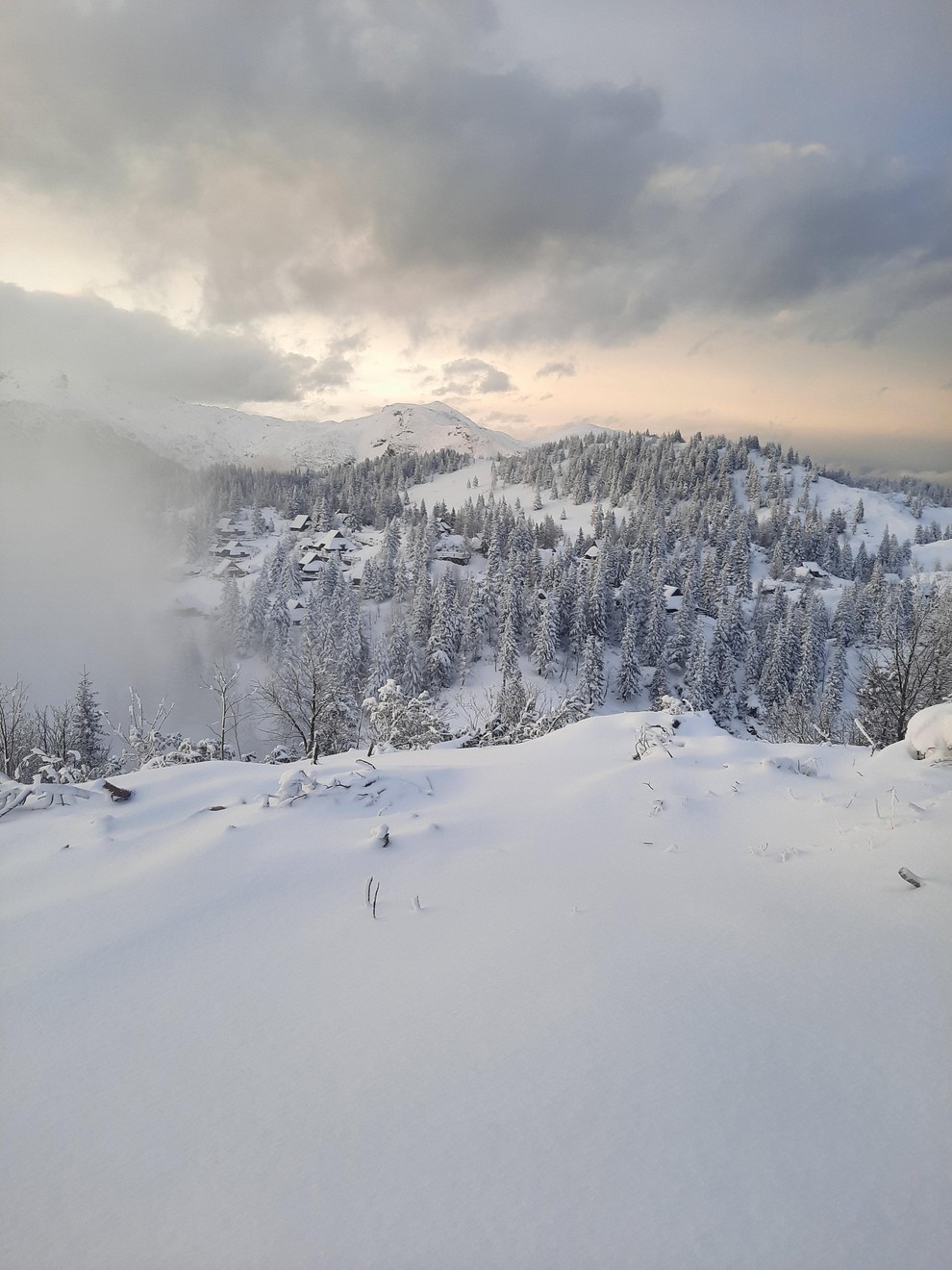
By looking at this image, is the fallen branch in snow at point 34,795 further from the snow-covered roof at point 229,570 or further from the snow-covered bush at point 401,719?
the snow-covered roof at point 229,570

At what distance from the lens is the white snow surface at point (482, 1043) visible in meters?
1.56

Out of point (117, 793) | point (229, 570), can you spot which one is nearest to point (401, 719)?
point (117, 793)

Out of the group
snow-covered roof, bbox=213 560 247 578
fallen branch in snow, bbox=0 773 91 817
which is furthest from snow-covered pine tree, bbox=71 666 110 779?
snow-covered roof, bbox=213 560 247 578

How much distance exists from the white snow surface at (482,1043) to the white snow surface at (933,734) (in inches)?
51.2

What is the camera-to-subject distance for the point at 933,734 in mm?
5023

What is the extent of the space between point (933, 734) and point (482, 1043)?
5.34 m

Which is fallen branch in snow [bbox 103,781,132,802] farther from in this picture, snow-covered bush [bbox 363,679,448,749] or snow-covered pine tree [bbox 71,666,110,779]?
snow-covered pine tree [bbox 71,666,110,779]

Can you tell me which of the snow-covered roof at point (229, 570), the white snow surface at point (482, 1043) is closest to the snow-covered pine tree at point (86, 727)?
the white snow surface at point (482, 1043)

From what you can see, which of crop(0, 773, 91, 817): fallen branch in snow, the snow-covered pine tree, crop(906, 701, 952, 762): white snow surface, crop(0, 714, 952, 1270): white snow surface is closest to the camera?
crop(0, 714, 952, 1270): white snow surface

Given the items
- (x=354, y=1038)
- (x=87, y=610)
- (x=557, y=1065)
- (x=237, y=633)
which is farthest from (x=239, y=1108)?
(x=87, y=610)

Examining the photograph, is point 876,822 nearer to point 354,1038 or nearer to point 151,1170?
point 354,1038

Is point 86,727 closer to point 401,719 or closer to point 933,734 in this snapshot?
point 401,719

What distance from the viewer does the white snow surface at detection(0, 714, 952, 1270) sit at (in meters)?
1.56

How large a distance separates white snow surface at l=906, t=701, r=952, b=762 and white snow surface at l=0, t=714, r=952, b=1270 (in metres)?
1.30
